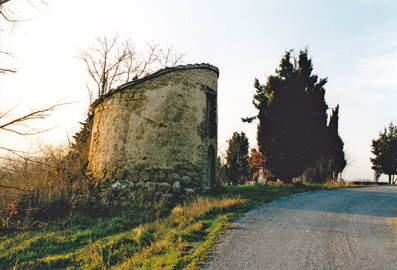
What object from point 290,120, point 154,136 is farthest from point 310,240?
point 290,120

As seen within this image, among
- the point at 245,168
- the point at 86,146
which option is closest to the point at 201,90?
the point at 86,146

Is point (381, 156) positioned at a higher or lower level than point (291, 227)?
higher

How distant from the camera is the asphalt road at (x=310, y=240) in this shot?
4344 mm

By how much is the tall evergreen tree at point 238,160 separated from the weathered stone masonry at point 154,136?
14.1 meters

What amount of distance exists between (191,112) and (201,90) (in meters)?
1.21

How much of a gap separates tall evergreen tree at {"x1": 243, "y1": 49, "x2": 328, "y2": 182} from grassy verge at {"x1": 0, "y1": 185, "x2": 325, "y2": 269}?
23.6 ft

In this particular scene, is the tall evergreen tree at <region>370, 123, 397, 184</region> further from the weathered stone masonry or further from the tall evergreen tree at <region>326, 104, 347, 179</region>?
the weathered stone masonry

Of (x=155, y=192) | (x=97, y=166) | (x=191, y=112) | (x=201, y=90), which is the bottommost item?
(x=155, y=192)

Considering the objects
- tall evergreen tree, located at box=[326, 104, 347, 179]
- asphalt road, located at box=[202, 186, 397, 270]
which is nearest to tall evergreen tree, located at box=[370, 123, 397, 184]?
tall evergreen tree, located at box=[326, 104, 347, 179]

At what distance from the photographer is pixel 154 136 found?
10273 millimetres

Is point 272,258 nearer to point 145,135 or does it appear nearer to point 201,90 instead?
point 145,135

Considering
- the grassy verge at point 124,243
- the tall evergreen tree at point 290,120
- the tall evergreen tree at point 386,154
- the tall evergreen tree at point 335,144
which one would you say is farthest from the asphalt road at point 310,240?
the tall evergreen tree at point 386,154

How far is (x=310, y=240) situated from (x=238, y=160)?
20.4 metres

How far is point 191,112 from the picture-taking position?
10961 millimetres
